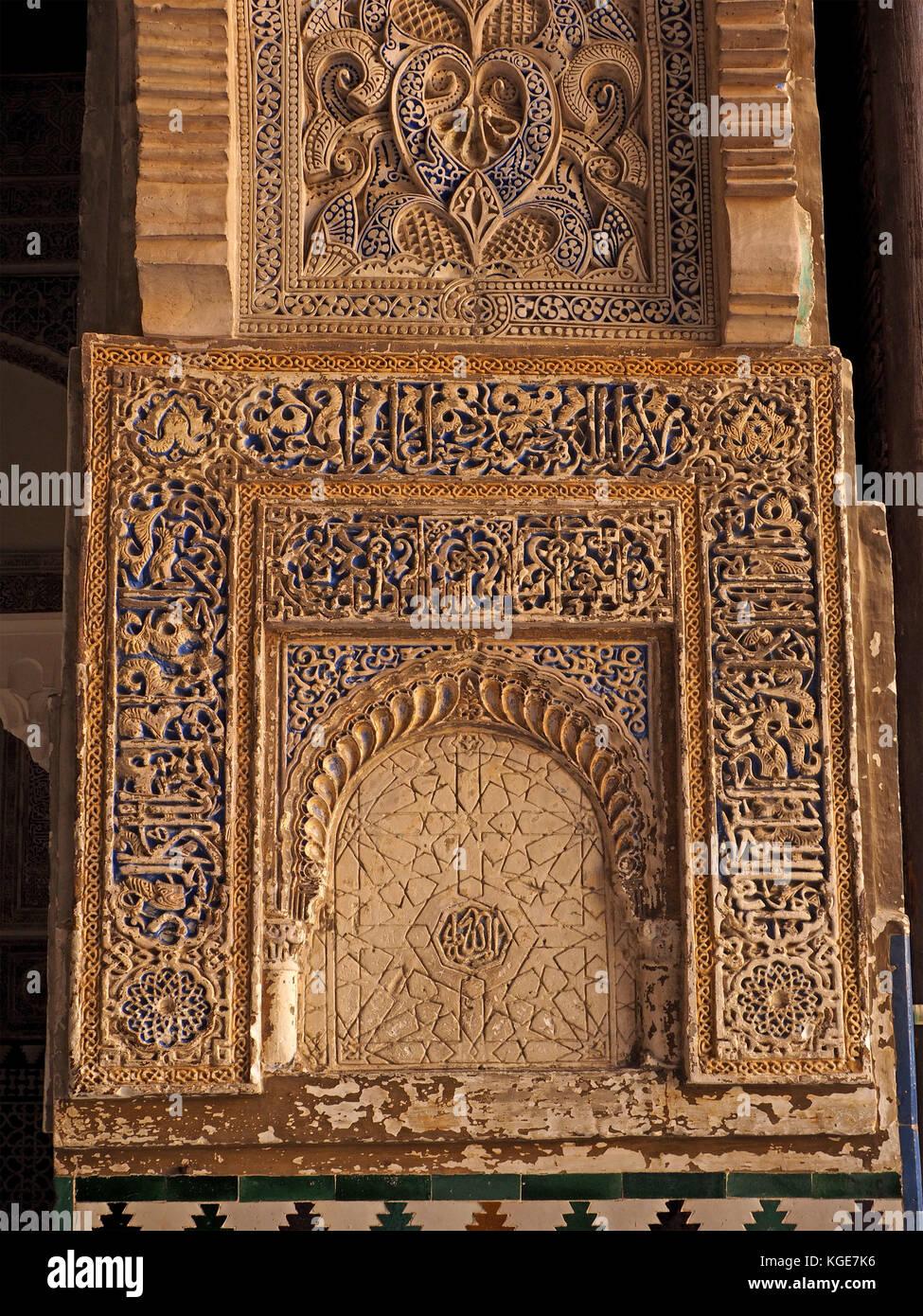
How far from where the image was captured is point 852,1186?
15.2 feet

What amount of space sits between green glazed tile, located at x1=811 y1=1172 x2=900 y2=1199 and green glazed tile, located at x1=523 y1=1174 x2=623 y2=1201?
1.82ft

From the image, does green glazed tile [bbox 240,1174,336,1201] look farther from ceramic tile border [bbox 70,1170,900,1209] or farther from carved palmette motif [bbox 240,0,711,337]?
carved palmette motif [bbox 240,0,711,337]

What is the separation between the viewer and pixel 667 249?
5.11m

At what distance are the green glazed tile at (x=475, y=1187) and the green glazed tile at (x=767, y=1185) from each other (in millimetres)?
604

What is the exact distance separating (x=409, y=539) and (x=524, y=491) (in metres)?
0.37

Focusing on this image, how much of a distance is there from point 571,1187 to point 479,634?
Result: 1569mm

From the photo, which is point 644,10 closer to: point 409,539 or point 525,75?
point 525,75

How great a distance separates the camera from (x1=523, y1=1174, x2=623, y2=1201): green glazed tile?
4.58 metres

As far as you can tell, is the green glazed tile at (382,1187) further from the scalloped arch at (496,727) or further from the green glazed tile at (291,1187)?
the scalloped arch at (496,727)

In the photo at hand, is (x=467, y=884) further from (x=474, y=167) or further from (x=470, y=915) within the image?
(x=474, y=167)

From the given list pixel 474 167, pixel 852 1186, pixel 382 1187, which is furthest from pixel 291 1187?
pixel 474 167

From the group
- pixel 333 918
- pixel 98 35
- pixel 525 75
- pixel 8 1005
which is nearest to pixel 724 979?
pixel 333 918

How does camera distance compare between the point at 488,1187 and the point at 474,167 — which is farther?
the point at 474,167

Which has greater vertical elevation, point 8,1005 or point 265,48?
point 265,48
